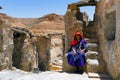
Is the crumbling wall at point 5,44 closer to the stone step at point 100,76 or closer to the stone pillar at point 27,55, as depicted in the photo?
the stone pillar at point 27,55

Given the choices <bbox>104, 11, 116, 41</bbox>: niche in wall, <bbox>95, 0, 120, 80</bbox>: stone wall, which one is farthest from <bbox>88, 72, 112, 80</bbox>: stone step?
<bbox>104, 11, 116, 41</bbox>: niche in wall

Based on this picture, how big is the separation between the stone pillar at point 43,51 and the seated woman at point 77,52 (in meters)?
9.84

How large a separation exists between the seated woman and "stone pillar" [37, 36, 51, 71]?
388 inches

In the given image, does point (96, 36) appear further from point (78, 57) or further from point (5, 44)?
point (5, 44)

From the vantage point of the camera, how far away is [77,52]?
7.67 metres

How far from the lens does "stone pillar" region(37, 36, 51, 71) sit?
17761mm

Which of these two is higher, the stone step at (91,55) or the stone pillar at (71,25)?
the stone pillar at (71,25)

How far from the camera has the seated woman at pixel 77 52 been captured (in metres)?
7.61

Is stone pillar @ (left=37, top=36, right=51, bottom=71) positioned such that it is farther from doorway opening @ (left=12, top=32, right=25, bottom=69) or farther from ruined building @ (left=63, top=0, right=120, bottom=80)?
ruined building @ (left=63, top=0, right=120, bottom=80)

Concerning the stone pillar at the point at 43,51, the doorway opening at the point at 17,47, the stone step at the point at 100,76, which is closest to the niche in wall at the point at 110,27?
the stone step at the point at 100,76

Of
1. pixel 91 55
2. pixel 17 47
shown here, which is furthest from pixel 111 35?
pixel 17 47

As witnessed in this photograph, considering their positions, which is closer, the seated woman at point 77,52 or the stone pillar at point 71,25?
the seated woman at point 77,52

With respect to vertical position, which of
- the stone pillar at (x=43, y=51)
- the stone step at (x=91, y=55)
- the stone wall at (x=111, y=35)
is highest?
the stone wall at (x=111, y=35)

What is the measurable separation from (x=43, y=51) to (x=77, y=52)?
10742 millimetres
